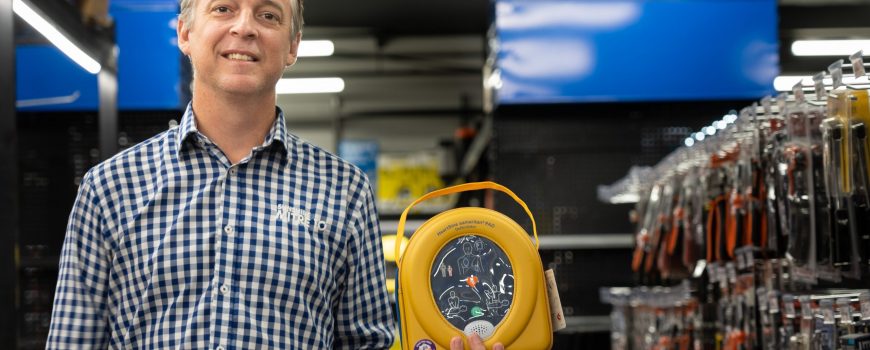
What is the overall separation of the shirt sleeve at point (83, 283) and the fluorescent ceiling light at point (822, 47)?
8.36m

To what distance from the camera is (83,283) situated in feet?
6.16

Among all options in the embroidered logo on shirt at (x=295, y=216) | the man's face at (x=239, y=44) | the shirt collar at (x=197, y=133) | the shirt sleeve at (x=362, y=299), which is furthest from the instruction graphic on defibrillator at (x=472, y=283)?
the man's face at (x=239, y=44)

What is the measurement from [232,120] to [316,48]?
8.91 m

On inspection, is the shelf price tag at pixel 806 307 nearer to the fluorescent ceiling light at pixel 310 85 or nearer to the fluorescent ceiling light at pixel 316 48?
the fluorescent ceiling light at pixel 316 48

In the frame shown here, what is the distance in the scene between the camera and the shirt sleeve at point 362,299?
2072 mm

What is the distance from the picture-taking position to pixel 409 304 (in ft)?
6.63

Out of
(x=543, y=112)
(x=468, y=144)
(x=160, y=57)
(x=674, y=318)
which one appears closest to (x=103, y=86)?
(x=160, y=57)

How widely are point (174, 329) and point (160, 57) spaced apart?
441cm

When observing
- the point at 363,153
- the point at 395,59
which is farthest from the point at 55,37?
the point at 395,59

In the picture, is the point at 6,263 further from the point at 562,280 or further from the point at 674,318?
the point at 562,280

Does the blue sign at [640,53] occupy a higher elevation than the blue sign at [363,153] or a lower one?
higher

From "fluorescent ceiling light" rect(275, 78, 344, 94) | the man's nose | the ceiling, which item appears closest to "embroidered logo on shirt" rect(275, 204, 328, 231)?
the man's nose

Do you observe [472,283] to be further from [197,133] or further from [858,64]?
[858,64]

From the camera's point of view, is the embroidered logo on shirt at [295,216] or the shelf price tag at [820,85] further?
the shelf price tag at [820,85]
